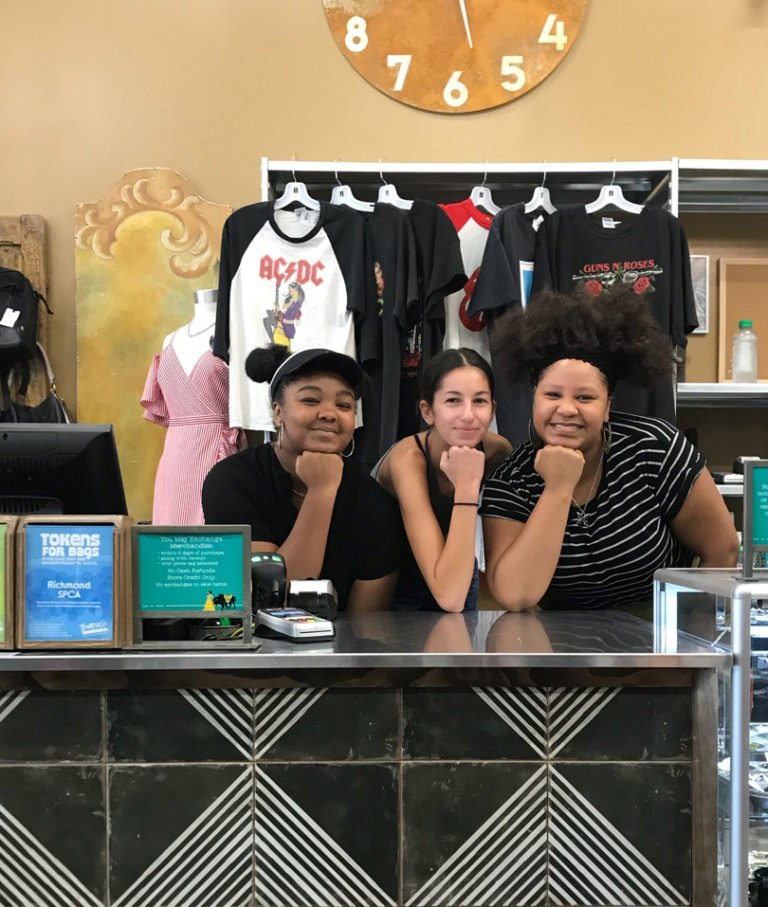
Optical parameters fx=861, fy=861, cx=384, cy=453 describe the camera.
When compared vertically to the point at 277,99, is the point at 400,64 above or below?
above

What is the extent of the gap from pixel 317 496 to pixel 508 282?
46.4 inches

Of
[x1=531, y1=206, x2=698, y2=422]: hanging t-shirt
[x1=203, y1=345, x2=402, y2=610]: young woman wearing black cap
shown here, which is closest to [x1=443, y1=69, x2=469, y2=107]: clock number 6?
[x1=531, y1=206, x2=698, y2=422]: hanging t-shirt

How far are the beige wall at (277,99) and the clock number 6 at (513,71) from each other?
2.5 inches

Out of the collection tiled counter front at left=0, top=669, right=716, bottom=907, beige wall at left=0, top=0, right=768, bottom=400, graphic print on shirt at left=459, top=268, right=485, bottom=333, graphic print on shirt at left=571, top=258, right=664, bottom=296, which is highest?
beige wall at left=0, top=0, right=768, bottom=400

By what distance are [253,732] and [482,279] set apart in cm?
192

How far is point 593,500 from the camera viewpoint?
2080 millimetres

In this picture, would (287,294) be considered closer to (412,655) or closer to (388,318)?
(388,318)

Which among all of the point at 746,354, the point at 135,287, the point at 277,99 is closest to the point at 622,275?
the point at 746,354

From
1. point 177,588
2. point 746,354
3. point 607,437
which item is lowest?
point 177,588

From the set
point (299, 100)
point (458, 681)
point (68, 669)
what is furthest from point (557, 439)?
point (299, 100)

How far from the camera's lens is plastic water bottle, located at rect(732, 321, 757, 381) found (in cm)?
318

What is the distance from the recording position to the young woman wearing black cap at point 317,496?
207cm

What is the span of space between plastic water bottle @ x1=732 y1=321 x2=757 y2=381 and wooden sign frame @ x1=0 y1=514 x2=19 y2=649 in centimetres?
268

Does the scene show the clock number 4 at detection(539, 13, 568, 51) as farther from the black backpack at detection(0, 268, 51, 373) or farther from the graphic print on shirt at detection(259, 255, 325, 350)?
the black backpack at detection(0, 268, 51, 373)
